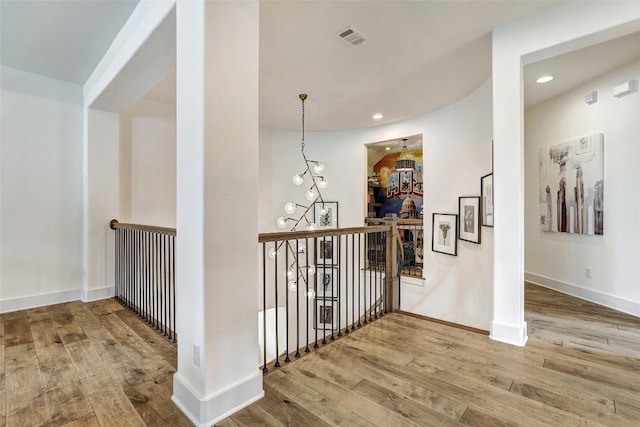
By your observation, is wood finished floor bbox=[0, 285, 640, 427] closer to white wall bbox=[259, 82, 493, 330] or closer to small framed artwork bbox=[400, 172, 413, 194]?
white wall bbox=[259, 82, 493, 330]

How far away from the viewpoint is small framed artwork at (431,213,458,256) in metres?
4.66

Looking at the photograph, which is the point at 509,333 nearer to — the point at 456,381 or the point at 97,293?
the point at 456,381

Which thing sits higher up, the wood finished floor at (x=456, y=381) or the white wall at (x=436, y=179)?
the white wall at (x=436, y=179)

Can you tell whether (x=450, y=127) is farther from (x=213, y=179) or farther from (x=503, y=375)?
(x=213, y=179)

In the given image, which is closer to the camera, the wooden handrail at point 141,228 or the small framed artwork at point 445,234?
the wooden handrail at point 141,228

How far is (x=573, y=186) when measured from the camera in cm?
404

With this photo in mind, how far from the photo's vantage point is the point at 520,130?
2.43 meters

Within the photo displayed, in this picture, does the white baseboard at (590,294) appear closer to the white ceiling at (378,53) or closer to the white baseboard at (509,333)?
the white baseboard at (509,333)

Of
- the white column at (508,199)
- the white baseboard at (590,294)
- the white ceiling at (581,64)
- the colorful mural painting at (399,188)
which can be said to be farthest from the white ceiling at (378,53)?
the colorful mural painting at (399,188)

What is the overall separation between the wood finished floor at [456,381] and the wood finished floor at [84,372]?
0.62 m

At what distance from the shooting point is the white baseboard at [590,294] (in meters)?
3.30

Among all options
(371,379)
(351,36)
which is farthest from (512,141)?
(371,379)

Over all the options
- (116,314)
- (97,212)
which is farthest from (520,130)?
(97,212)

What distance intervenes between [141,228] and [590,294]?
537 centimetres
